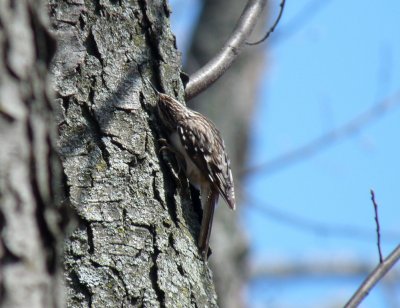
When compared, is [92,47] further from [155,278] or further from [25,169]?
[25,169]

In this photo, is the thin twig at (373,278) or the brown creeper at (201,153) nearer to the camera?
the thin twig at (373,278)

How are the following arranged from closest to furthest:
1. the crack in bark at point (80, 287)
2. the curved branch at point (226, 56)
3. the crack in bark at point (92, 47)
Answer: the crack in bark at point (80, 287) < the crack in bark at point (92, 47) < the curved branch at point (226, 56)

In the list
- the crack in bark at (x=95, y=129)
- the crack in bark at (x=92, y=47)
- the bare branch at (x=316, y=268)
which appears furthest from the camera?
the bare branch at (x=316, y=268)

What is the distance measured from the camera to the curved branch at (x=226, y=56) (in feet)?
11.2

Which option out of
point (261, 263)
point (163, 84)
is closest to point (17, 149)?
point (163, 84)

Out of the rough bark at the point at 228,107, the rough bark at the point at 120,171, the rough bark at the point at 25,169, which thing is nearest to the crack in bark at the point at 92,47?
the rough bark at the point at 120,171

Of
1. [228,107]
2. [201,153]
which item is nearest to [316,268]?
[228,107]

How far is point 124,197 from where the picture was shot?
260 cm

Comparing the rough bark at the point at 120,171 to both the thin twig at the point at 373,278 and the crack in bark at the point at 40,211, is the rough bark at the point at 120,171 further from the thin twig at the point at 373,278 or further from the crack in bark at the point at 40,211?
the crack in bark at the point at 40,211

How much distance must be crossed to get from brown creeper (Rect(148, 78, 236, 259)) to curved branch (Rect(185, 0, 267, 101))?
120mm

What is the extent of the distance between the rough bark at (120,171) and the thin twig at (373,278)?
434mm

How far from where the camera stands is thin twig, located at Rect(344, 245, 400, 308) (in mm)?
2734

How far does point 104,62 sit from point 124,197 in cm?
45

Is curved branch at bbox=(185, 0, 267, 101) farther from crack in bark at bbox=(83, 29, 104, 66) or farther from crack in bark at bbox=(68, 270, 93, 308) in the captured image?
crack in bark at bbox=(68, 270, 93, 308)
